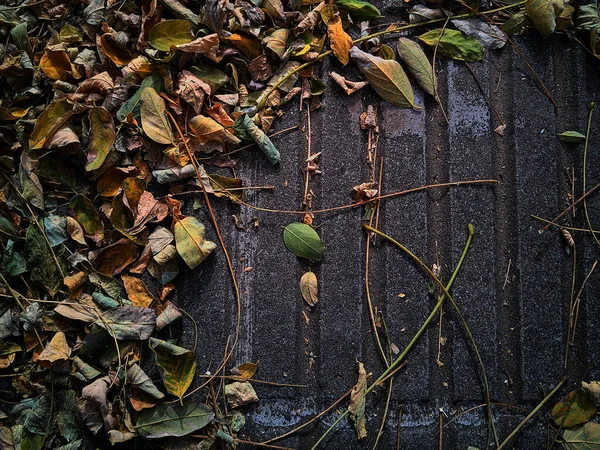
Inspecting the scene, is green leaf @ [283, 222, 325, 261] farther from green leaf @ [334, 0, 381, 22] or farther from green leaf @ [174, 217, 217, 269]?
green leaf @ [334, 0, 381, 22]

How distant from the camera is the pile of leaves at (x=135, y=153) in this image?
4.26 feet

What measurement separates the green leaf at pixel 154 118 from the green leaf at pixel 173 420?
621mm

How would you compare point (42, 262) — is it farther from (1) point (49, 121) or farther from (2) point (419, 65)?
(2) point (419, 65)

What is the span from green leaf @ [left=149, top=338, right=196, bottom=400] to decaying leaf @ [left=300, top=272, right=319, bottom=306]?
0.29 meters

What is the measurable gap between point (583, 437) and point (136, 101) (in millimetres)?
1307

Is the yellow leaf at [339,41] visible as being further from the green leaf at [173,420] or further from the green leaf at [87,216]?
the green leaf at [173,420]

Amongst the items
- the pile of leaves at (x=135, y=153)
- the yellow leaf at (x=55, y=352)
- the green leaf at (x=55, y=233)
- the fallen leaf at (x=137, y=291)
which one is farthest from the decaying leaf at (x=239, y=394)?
the green leaf at (x=55, y=233)

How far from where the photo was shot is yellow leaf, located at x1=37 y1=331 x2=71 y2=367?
49.8 inches

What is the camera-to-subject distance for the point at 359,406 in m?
1.29

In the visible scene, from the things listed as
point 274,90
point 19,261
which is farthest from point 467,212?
point 19,261

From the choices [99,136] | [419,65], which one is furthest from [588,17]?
[99,136]

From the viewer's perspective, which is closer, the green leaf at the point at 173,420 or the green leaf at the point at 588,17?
the green leaf at the point at 173,420

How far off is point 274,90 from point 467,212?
554 millimetres

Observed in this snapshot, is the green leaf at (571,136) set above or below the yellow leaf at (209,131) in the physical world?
below
